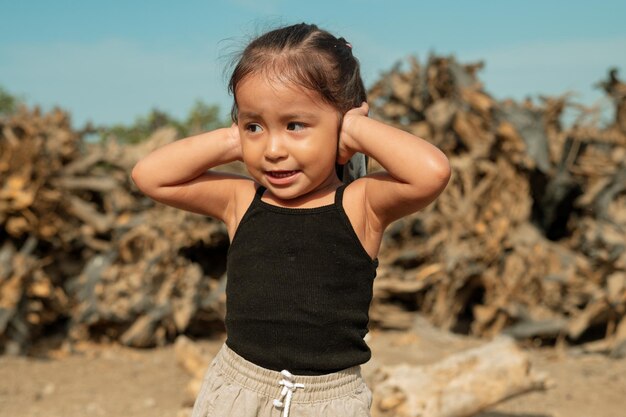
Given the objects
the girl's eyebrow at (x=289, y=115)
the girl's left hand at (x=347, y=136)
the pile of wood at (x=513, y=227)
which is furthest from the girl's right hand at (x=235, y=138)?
the pile of wood at (x=513, y=227)

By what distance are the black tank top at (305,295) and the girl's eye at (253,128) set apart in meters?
0.28

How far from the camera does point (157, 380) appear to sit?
544 centimetres

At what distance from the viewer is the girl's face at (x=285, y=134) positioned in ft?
7.51

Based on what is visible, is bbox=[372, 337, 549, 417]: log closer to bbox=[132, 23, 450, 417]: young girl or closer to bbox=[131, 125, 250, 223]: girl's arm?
bbox=[132, 23, 450, 417]: young girl

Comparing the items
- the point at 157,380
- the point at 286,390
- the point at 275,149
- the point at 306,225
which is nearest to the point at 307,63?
the point at 275,149

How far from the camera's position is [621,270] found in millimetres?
5723

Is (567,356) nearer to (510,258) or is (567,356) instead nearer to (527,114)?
(510,258)

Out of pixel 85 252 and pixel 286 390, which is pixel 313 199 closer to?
pixel 286 390

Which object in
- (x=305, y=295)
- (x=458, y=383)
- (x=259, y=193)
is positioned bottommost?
(x=458, y=383)

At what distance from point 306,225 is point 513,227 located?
4.52 m

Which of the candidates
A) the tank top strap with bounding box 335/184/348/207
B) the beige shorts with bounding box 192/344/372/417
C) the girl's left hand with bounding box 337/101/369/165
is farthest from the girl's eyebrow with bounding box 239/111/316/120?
the beige shorts with bounding box 192/344/372/417

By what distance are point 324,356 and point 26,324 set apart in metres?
4.22

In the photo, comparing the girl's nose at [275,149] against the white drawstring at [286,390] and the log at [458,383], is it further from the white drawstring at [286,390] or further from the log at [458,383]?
the log at [458,383]

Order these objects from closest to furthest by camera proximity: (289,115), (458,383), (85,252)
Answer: (289,115) → (458,383) → (85,252)
